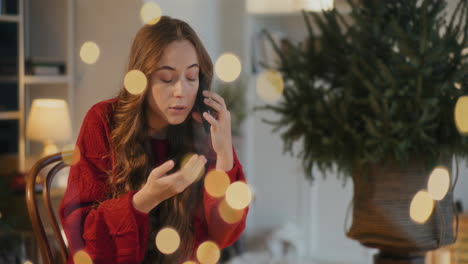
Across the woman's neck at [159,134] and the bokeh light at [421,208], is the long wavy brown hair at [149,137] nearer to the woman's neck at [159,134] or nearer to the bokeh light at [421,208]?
the woman's neck at [159,134]

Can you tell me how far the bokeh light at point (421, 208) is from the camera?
5.06ft

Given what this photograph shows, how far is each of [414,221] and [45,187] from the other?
111 cm

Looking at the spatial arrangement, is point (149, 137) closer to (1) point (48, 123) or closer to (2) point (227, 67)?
(2) point (227, 67)

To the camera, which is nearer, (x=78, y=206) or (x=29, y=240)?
(x=78, y=206)

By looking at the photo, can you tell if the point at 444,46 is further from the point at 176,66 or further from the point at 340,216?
the point at 340,216

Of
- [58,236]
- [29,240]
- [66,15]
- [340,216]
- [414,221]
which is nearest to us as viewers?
[58,236]

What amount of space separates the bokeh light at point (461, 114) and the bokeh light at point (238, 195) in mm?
1029

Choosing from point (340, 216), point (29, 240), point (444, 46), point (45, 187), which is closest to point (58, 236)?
point (45, 187)

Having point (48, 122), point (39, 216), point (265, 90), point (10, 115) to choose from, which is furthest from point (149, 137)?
point (265, 90)

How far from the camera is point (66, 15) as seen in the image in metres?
0.87

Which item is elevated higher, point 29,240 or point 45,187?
point 45,187

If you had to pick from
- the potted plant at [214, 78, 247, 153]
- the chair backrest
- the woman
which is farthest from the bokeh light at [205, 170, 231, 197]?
the potted plant at [214, 78, 247, 153]

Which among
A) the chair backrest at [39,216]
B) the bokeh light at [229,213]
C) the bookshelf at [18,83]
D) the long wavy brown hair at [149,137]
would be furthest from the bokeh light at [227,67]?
the bookshelf at [18,83]

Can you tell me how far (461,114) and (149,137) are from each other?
44.9 inches
